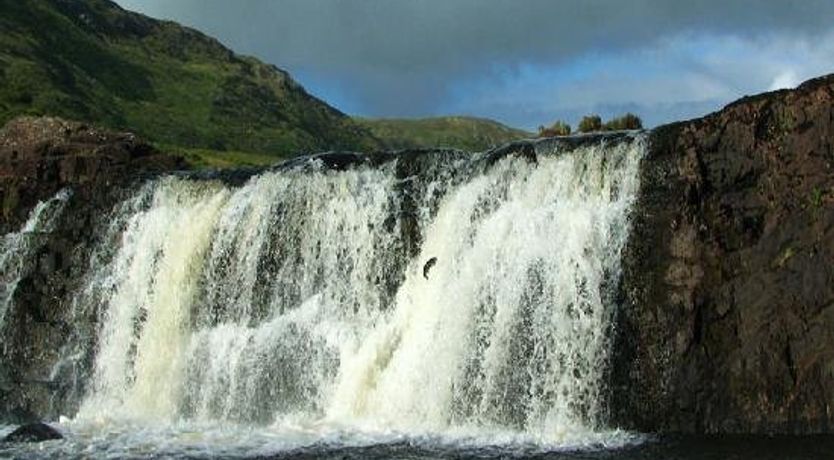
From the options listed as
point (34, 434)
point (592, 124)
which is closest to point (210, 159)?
point (592, 124)

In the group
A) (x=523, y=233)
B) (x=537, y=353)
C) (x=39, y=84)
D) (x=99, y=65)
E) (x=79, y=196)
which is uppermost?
(x=99, y=65)

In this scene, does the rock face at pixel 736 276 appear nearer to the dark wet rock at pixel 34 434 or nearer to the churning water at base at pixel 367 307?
the churning water at base at pixel 367 307

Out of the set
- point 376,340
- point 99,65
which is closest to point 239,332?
point 376,340

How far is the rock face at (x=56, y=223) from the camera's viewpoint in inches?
1398

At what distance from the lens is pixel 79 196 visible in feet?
129

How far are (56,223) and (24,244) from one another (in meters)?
1.51

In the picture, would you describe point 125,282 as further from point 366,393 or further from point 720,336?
point 720,336

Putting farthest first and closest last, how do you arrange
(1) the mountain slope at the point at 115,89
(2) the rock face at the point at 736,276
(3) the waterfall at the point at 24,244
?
(1) the mountain slope at the point at 115,89
(3) the waterfall at the point at 24,244
(2) the rock face at the point at 736,276

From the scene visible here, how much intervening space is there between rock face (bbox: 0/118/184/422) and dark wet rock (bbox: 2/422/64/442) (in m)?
7.80

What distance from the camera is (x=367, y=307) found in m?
29.5

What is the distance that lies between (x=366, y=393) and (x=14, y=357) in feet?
52.9

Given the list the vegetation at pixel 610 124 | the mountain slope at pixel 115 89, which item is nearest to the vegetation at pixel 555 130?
the vegetation at pixel 610 124

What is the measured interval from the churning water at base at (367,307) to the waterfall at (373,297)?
0.18 ft

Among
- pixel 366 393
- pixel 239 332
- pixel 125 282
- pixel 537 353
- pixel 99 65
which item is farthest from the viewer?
pixel 99 65
